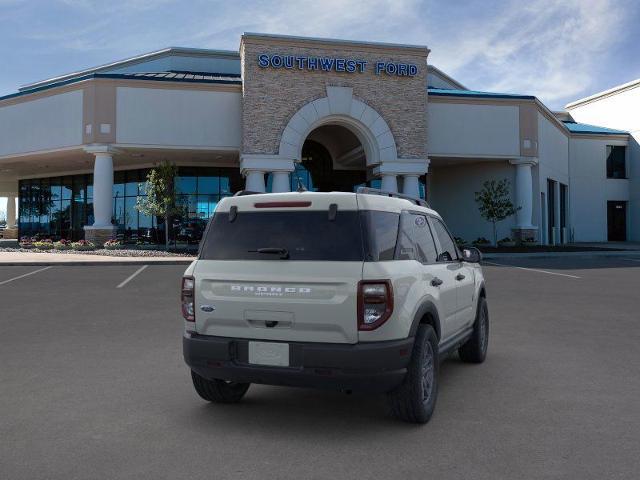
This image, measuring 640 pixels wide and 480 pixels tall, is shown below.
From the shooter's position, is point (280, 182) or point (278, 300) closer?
point (278, 300)

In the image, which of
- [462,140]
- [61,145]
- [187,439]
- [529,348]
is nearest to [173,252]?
Answer: [61,145]

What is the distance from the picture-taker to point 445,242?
6051 millimetres

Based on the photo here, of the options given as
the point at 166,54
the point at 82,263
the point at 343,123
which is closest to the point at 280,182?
the point at 343,123

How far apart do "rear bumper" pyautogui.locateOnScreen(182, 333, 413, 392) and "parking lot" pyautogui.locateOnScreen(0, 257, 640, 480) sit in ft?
1.38

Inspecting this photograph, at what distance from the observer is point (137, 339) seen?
25.8 feet

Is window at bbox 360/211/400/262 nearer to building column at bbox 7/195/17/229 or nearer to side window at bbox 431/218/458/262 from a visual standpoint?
side window at bbox 431/218/458/262

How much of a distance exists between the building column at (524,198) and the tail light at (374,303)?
95.1 ft

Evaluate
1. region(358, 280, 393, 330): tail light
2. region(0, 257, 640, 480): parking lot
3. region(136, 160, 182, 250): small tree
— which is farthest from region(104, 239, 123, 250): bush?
region(358, 280, 393, 330): tail light

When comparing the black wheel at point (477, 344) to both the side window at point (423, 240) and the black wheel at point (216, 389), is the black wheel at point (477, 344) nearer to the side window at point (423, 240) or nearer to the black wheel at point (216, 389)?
the side window at point (423, 240)

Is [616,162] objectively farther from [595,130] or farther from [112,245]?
[112,245]

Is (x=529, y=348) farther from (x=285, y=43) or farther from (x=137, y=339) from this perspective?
(x=285, y=43)

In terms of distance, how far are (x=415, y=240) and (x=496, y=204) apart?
1046 inches

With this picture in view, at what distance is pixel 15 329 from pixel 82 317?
123 centimetres

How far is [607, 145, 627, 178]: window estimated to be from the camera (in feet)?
138
